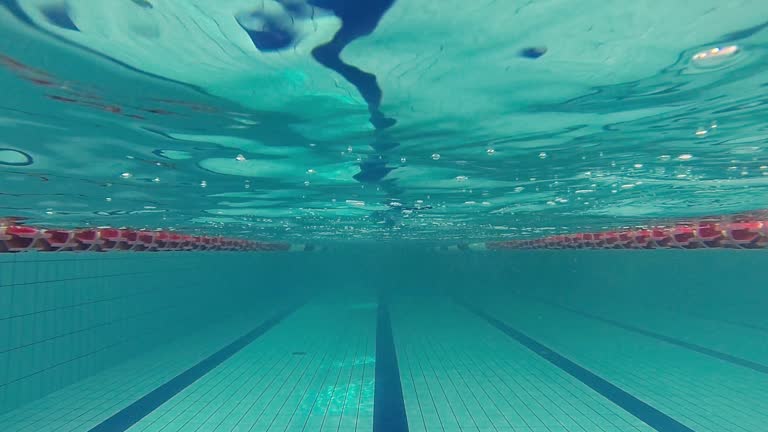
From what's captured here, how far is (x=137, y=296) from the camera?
1355 centimetres

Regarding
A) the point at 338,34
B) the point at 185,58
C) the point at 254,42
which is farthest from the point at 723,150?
the point at 185,58

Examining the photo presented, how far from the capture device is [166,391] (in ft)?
31.4

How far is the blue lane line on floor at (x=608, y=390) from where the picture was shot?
24.8ft

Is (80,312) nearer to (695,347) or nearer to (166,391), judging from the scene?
(166,391)

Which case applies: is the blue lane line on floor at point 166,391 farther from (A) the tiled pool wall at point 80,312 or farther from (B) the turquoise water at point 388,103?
(B) the turquoise water at point 388,103

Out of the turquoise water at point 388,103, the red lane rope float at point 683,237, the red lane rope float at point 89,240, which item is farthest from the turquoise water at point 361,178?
the red lane rope float at point 683,237

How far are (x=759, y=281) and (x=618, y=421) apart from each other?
18117 millimetres

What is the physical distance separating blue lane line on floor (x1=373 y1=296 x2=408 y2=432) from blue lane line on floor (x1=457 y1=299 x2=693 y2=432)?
13.4 ft

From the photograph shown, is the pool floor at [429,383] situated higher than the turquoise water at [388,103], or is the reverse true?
the turquoise water at [388,103]

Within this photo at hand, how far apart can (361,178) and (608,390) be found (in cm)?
691

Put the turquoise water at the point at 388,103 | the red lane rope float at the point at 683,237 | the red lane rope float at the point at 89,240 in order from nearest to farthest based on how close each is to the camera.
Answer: the turquoise water at the point at 388,103 → the red lane rope float at the point at 89,240 → the red lane rope float at the point at 683,237

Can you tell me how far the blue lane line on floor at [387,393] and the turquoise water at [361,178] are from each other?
0.27 feet

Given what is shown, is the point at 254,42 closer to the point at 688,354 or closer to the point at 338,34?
the point at 338,34

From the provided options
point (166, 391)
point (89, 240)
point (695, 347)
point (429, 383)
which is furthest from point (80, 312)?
point (695, 347)
